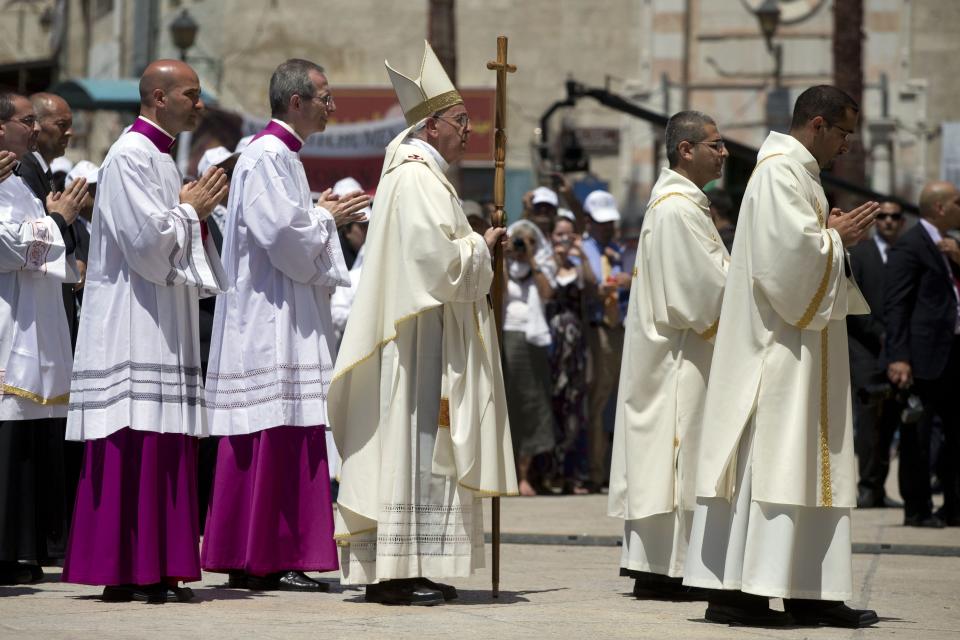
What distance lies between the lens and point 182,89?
7.74m

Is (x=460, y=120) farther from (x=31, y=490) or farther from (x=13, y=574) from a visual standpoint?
(x=13, y=574)

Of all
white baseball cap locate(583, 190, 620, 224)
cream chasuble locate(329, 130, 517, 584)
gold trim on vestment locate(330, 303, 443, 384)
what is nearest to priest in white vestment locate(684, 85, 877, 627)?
cream chasuble locate(329, 130, 517, 584)

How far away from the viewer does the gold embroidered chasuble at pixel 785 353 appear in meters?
6.90

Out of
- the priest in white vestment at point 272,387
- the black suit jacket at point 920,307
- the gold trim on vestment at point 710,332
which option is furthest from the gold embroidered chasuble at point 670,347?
the black suit jacket at point 920,307

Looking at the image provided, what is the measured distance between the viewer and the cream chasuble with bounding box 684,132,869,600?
688cm

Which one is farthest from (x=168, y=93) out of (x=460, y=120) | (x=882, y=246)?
(x=882, y=246)

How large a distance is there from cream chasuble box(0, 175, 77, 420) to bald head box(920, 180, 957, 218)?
6.08m

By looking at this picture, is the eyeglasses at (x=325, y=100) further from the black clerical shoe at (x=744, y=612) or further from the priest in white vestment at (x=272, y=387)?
the black clerical shoe at (x=744, y=612)

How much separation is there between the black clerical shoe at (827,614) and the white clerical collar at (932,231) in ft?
16.5

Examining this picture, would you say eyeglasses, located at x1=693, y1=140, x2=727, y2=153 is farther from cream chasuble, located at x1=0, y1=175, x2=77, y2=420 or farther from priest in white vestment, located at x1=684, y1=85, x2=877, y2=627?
cream chasuble, located at x1=0, y1=175, x2=77, y2=420

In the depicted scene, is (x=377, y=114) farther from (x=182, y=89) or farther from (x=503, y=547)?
(x=182, y=89)

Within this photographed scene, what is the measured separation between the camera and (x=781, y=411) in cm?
694

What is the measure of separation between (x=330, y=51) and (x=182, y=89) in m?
21.9

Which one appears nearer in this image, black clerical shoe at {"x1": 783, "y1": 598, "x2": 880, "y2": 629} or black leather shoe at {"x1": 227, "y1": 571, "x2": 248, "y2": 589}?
black clerical shoe at {"x1": 783, "y1": 598, "x2": 880, "y2": 629}
